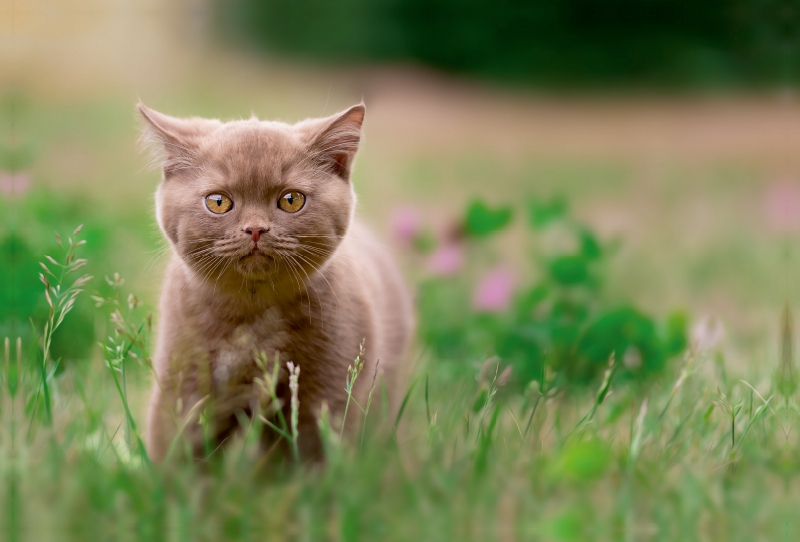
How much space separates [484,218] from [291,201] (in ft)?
4.32

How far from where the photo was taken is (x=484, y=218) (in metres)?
2.72

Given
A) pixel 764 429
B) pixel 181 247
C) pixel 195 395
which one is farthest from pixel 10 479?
pixel 764 429

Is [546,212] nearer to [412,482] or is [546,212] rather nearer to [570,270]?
[570,270]

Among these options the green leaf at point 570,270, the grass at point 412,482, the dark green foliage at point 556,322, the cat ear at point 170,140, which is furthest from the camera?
the green leaf at point 570,270

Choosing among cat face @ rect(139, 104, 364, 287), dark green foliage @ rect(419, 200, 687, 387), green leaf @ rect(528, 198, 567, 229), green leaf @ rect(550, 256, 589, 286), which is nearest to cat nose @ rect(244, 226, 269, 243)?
cat face @ rect(139, 104, 364, 287)

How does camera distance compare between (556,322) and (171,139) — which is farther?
(556,322)

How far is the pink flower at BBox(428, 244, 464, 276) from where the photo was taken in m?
2.78

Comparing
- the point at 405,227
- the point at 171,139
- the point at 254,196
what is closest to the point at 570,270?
the point at 405,227

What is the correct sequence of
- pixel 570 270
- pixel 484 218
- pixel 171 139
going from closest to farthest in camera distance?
pixel 171 139, pixel 570 270, pixel 484 218

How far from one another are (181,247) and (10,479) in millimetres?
530

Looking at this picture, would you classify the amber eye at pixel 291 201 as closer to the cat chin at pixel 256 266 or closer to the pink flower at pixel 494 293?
the cat chin at pixel 256 266

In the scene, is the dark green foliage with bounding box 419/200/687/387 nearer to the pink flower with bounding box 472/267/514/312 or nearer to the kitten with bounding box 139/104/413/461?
the pink flower with bounding box 472/267/514/312

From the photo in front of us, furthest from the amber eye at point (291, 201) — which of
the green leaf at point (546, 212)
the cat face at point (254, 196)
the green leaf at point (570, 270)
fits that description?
the green leaf at point (546, 212)

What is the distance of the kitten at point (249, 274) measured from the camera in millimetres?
1469
